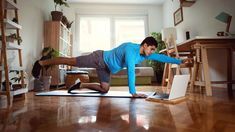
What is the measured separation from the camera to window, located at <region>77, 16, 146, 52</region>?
5906 millimetres

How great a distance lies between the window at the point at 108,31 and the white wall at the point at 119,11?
0.17m

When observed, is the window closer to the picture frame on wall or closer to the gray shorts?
the picture frame on wall

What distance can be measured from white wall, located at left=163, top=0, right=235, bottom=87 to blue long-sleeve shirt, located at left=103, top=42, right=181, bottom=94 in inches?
57.8

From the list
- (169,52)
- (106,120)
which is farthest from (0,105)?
(169,52)

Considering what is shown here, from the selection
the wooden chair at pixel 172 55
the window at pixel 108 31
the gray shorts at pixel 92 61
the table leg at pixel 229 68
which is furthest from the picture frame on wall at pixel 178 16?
the gray shorts at pixel 92 61

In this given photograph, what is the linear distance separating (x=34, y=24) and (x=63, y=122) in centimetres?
314

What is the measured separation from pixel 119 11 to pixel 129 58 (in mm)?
4234

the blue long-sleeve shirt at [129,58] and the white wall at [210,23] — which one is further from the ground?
the white wall at [210,23]

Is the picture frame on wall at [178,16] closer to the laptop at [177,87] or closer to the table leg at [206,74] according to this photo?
the table leg at [206,74]

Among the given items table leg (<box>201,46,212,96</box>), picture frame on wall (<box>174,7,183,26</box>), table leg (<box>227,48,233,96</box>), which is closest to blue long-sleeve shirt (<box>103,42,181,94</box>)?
table leg (<box>201,46,212,96</box>)

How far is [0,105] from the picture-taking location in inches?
63.1

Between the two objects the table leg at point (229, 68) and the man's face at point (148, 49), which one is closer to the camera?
the man's face at point (148, 49)

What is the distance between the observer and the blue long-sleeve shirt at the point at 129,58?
1.98 metres

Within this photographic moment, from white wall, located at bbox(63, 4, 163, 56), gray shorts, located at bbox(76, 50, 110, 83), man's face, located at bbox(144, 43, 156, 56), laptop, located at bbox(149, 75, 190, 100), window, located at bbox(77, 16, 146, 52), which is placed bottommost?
laptop, located at bbox(149, 75, 190, 100)
